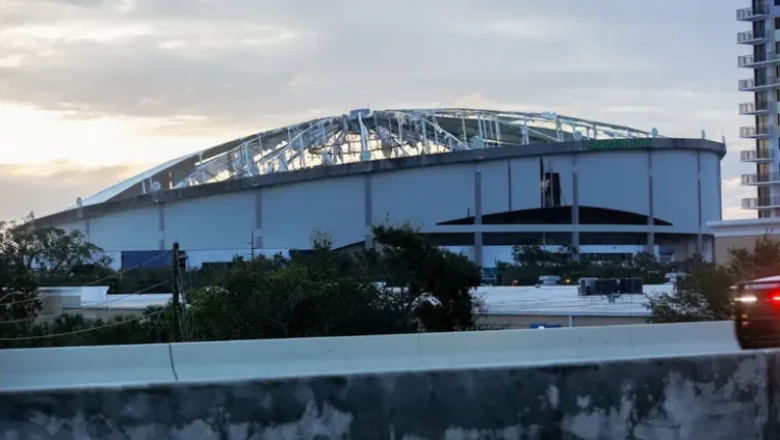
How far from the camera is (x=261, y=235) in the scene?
12512cm

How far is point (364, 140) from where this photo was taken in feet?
431

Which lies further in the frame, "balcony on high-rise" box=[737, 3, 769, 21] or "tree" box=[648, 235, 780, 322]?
"balcony on high-rise" box=[737, 3, 769, 21]

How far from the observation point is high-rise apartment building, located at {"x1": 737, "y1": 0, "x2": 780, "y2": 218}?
107 meters

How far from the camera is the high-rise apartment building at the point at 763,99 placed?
107000 mm

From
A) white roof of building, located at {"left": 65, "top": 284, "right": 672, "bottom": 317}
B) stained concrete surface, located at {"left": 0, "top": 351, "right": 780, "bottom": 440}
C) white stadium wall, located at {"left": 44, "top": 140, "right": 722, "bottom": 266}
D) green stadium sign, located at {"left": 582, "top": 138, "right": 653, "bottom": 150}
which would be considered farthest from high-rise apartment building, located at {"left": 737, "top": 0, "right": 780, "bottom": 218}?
stained concrete surface, located at {"left": 0, "top": 351, "right": 780, "bottom": 440}

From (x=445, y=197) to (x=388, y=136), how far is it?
14080 mm

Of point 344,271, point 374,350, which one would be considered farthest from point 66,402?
point 344,271

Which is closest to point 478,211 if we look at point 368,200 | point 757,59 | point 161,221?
point 368,200

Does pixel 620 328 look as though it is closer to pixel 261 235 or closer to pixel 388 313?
pixel 388 313

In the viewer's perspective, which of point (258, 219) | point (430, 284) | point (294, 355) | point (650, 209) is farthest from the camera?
point (650, 209)

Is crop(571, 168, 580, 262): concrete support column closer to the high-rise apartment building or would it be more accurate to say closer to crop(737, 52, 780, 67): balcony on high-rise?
the high-rise apartment building

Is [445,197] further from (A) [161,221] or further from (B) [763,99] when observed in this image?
(B) [763,99]

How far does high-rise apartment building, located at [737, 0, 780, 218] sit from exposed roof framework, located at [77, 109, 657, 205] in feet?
73.7

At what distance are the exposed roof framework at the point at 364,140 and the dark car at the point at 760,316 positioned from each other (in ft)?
377
